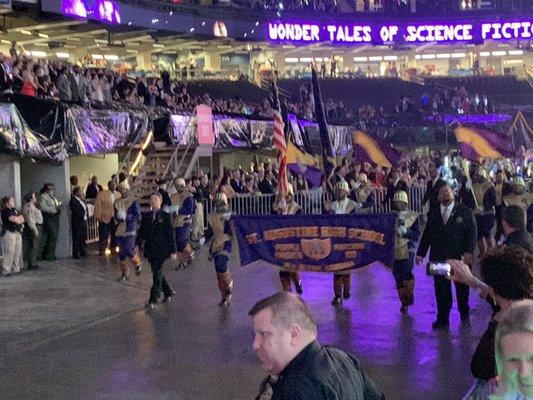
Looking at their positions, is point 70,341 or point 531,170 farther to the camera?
point 531,170

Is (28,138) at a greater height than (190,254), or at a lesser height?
greater

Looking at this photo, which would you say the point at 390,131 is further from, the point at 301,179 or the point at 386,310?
the point at 386,310

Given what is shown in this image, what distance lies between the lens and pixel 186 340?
437 inches

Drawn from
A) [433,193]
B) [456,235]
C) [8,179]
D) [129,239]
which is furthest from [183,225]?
[456,235]

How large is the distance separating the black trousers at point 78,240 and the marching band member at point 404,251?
9.65 metres

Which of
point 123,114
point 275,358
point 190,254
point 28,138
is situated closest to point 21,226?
point 28,138

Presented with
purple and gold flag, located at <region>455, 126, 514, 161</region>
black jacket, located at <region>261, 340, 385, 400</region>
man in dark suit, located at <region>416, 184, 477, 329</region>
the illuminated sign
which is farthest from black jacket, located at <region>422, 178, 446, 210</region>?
the illuminated sign

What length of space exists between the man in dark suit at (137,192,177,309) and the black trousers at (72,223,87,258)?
7038 millimetres

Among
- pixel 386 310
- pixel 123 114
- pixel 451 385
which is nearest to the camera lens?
pixel 451 385

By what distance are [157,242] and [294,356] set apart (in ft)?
33.7

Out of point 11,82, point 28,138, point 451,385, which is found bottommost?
point 451,385

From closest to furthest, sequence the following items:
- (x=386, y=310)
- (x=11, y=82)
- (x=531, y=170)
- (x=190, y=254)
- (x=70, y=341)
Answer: (x=70, y=341)
(x=386, y=310)
(x=190, y=254)
(x=11, y=82)
(x=531, y=170)

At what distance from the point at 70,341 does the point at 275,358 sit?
27.1ft

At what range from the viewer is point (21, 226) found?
17719 mm
